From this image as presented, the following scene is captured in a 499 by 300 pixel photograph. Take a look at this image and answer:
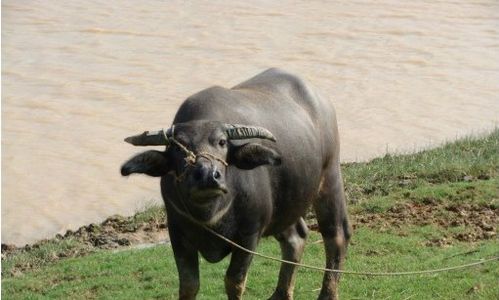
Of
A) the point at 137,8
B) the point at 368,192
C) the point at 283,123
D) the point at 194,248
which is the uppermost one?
the point at 283,123

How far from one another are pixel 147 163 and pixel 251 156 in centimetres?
52

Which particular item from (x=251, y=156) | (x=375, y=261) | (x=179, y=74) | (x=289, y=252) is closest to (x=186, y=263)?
(x=251, y=156)

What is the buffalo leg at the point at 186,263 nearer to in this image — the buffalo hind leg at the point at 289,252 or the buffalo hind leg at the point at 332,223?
the buffalo hind leg at the point at 289,252

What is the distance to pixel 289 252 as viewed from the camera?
6.58 m

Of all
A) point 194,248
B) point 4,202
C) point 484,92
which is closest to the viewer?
point 194,248

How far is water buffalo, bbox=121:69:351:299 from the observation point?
5.05m

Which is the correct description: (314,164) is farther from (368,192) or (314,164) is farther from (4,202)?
(4,202)

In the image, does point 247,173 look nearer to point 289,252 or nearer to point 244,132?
point 244,132

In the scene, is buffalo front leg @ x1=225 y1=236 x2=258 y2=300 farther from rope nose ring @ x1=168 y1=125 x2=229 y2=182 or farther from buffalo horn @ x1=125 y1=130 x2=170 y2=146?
buffalo horn @ x1=125 y1=130 x2=170 y2=146

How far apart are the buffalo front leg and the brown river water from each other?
4.62 m

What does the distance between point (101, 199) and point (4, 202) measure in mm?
1002

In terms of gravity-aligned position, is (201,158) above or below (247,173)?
above

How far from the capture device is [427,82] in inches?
635

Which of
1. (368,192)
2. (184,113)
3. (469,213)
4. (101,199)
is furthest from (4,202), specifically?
(184,113)
